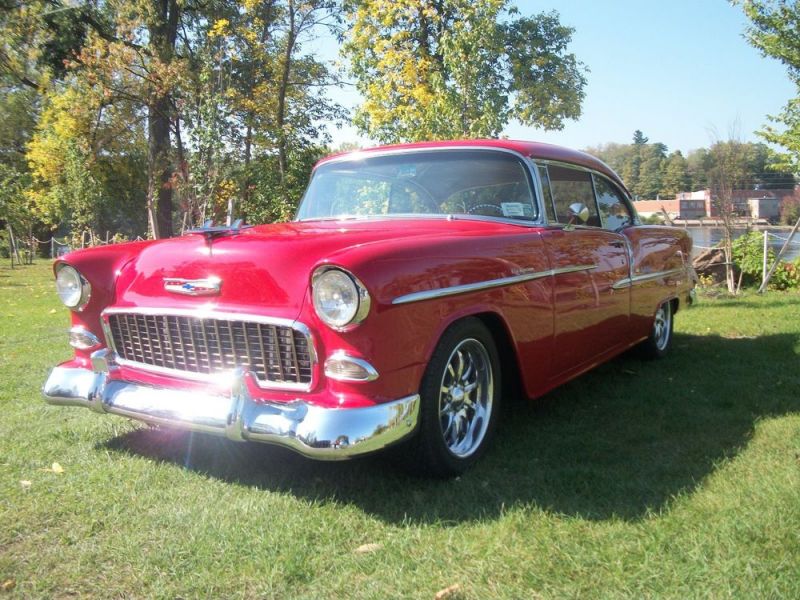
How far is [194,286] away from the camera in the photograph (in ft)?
9.84

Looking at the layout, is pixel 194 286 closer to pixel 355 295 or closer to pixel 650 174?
pixel 355 295

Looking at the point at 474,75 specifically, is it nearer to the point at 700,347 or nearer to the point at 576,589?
the point at 700,347

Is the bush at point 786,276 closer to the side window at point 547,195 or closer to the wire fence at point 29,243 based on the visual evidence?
the side window at point 547,195

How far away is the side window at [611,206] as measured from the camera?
4812 millimetres

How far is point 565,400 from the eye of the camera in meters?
4.48

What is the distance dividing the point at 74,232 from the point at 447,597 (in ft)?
70.6

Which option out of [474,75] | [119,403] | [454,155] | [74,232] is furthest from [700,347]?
[74,232]

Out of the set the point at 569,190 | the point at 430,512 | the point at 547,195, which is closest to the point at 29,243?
the point at 569,190

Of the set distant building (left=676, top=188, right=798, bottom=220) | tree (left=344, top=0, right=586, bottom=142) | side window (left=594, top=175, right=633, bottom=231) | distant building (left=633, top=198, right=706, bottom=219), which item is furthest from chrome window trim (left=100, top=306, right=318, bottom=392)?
distant building (left=633, top=198, right=706, bottom=219)

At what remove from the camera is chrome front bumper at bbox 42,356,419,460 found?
2.55m

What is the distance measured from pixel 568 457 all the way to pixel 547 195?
5.04ft

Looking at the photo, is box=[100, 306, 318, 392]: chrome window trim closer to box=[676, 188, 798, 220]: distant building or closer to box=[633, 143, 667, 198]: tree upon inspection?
box=[676, 188, 798, 220]: distant building

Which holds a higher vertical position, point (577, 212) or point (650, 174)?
point (650, 174)

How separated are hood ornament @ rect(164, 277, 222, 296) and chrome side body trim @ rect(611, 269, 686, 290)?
106 inches
